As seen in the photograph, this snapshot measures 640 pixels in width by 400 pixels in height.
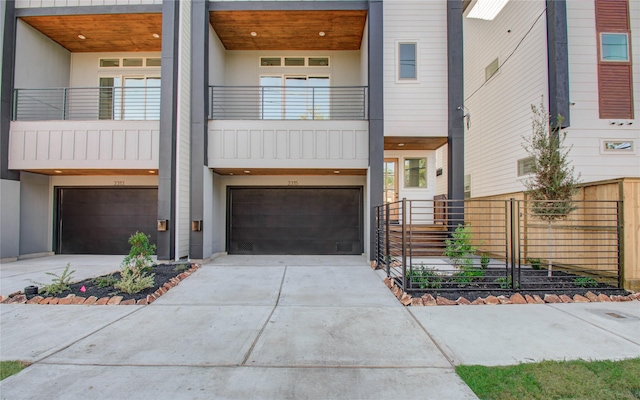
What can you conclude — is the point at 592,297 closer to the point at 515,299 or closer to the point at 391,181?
the point at 515,299

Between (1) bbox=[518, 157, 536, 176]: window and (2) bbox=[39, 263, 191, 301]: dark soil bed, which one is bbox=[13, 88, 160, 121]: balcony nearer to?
(2) bbox=[39, 263, 191, 301]: dark soil bed

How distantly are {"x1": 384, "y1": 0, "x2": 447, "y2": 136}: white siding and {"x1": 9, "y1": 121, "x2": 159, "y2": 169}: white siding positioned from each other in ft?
21.7

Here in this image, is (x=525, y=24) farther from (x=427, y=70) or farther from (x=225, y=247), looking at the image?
(x=225, y=247)

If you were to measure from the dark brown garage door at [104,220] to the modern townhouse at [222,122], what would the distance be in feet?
0.15

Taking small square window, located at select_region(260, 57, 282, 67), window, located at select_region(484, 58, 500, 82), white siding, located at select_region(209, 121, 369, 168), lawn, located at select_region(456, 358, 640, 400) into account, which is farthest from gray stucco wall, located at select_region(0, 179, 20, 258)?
window, located at select_region(484, 58, 500, 82)

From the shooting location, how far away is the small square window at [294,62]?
32.5 feet

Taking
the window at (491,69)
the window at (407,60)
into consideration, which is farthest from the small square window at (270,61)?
the window at (491,69)

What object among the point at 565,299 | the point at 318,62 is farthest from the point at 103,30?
the point at 565,299

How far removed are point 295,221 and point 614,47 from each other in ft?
29.9

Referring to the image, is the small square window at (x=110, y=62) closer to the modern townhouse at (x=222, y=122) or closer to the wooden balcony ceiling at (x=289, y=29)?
the modern townhouse at (x=222, y=122)

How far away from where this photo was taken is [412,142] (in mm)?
8961

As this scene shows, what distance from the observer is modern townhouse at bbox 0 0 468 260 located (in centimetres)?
805

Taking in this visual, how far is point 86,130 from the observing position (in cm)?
826

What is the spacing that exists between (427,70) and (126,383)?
9.11 metres
